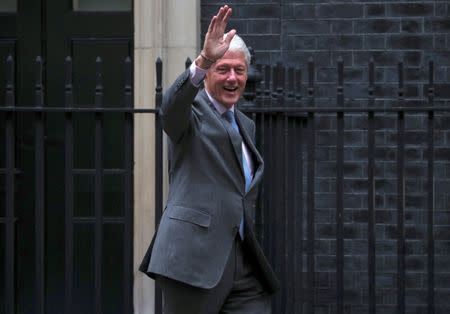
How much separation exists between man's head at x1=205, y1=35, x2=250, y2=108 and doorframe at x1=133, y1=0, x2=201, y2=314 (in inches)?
115

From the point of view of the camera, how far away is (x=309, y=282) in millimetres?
5688

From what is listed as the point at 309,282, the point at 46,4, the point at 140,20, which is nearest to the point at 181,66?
the point at 140,20

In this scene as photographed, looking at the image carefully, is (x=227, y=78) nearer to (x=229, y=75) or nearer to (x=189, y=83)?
(x=229, y=75)

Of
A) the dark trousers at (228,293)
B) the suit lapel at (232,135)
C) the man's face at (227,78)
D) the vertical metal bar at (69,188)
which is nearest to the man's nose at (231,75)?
the man's face at (227,78)

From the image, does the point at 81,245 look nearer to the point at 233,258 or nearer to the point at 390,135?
the point at 390,135

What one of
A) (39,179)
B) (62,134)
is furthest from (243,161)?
(62,134)

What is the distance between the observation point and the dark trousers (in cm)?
435

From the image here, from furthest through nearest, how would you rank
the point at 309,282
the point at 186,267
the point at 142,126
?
the point at 142,126 < the point at 309,282 < the point at 186,267

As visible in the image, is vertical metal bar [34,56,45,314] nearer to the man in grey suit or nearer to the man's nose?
the man in grey suit

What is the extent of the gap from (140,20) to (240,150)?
10.4ft

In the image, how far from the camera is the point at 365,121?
24.5 ft

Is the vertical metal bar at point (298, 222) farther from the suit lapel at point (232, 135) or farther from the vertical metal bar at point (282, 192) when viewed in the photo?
the suit lapel at point (232, 135)

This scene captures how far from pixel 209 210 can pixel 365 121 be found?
3262 millimetres

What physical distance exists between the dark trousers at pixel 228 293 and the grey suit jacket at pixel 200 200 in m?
0.05
